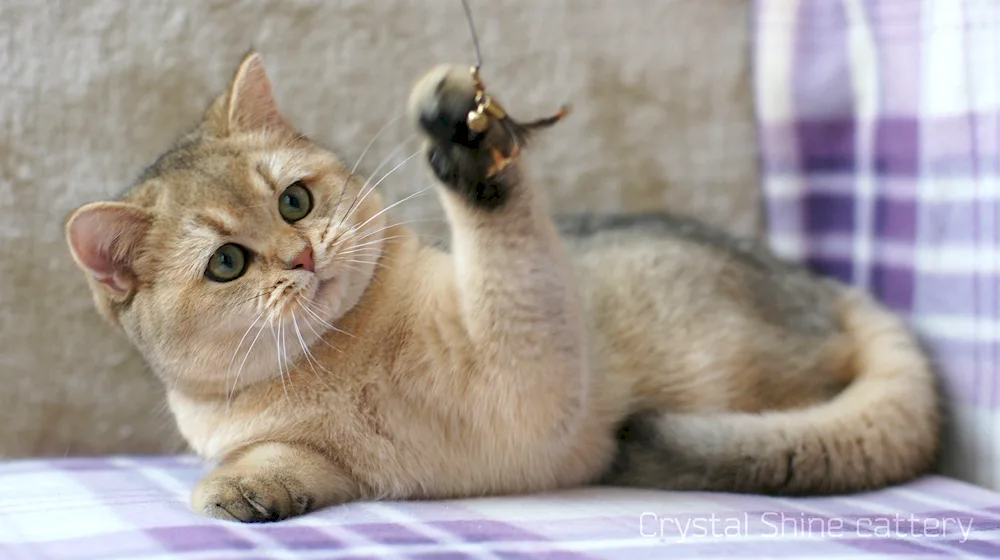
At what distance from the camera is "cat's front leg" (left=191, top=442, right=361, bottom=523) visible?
1.17 meters

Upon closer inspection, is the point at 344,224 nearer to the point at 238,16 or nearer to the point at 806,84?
the point at 238,16

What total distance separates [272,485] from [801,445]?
0.73 metres

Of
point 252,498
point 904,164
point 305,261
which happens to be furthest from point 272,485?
point 904,164

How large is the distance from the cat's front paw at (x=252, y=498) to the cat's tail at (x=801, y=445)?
47cm

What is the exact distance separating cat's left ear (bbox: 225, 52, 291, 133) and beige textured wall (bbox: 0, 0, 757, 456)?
321mm

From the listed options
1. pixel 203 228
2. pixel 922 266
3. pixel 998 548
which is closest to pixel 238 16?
pixel 203 228

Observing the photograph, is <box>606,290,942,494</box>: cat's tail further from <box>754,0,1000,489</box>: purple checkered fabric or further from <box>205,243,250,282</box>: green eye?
<box>205,243,250,282</box>: green eye

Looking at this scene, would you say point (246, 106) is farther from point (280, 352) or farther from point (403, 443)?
point (403, 443)

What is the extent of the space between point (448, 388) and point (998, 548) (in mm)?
696

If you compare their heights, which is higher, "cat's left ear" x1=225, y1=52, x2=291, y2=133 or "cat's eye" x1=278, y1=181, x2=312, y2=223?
"cat's left ear" x1=225, y1=52, x2=291, y2=133

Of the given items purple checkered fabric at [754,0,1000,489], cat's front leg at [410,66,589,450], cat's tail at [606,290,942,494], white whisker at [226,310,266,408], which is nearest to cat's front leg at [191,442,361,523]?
white whisker at [226,310,266,408]

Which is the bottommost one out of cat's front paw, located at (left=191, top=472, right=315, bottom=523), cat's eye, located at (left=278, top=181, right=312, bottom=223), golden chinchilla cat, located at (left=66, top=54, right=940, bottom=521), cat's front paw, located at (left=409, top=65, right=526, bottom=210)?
cat's front paw, located at (left=191, top=472, right=315, bottom=523)

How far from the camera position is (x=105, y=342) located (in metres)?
1.69

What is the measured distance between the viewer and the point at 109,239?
1.24 meters
